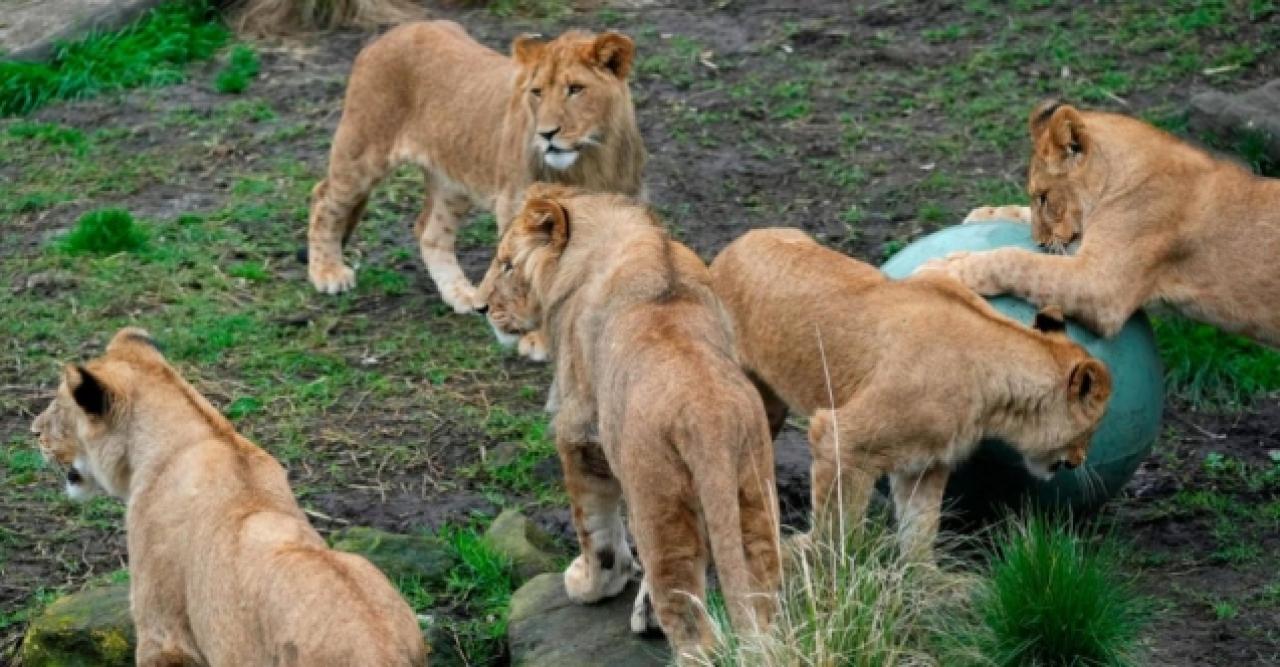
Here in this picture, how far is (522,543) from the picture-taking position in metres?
7.00

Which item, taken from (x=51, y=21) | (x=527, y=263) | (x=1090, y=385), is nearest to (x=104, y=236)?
(x=51, y=21)

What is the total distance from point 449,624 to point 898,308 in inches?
67.4

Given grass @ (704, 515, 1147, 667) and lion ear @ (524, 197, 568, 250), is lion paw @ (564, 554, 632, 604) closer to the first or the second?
grass @ (704, 515, 1147, 667)

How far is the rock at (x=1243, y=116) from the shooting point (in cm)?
983

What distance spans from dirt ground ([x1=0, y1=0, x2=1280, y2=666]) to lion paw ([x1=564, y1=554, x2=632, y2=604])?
0.99m

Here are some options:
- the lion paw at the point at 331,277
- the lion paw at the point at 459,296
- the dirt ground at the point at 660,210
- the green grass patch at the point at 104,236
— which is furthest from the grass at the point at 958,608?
the green grass patch at the point at 104,236

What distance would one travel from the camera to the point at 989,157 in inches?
421

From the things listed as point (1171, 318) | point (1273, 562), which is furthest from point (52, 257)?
point (1273, 562)

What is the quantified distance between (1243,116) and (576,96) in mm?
3368

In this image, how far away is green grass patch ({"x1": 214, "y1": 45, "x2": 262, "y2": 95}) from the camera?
1220 cm

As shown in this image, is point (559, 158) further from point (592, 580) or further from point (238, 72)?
point (238, 72)

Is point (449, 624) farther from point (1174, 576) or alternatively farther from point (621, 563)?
point (1174, 576)

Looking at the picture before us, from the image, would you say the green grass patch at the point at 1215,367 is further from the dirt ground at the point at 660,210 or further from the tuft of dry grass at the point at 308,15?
the tuft of dry grass at the point at 308,15

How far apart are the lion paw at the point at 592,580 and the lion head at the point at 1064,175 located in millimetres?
2204
